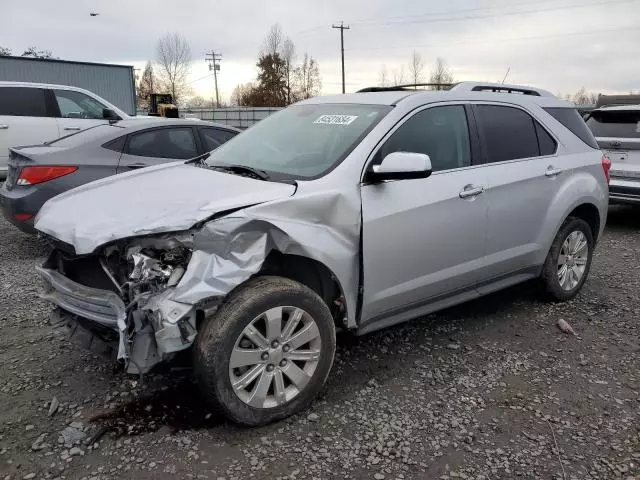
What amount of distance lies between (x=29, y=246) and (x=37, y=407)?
4.05 meters

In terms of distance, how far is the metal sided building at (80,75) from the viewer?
18.9m

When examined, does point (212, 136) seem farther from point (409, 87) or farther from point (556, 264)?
point (556, 264)

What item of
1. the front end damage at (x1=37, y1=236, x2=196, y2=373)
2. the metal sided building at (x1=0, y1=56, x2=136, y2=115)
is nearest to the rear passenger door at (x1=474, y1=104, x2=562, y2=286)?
the front end damage at (x1=37, y1=236, x2=196, y2=373)

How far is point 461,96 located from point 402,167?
1173mm

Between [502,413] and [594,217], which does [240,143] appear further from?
[594,217]

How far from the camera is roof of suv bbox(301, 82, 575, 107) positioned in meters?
3.72

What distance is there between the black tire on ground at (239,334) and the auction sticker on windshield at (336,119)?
1257 millimetres

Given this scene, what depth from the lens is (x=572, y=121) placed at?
477 centimetres

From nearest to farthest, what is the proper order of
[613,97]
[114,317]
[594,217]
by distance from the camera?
[114,317] < [594,217] < [613,97]

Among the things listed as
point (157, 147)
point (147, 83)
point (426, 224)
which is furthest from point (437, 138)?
point (147, 83)

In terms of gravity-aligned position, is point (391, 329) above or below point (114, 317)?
below

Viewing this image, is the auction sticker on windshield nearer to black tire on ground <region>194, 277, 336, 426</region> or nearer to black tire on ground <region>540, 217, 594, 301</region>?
black tire on ground <region>194, 277, 336, 426</region>

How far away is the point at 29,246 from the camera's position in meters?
6.53

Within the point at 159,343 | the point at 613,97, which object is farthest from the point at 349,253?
the point at 613,97
